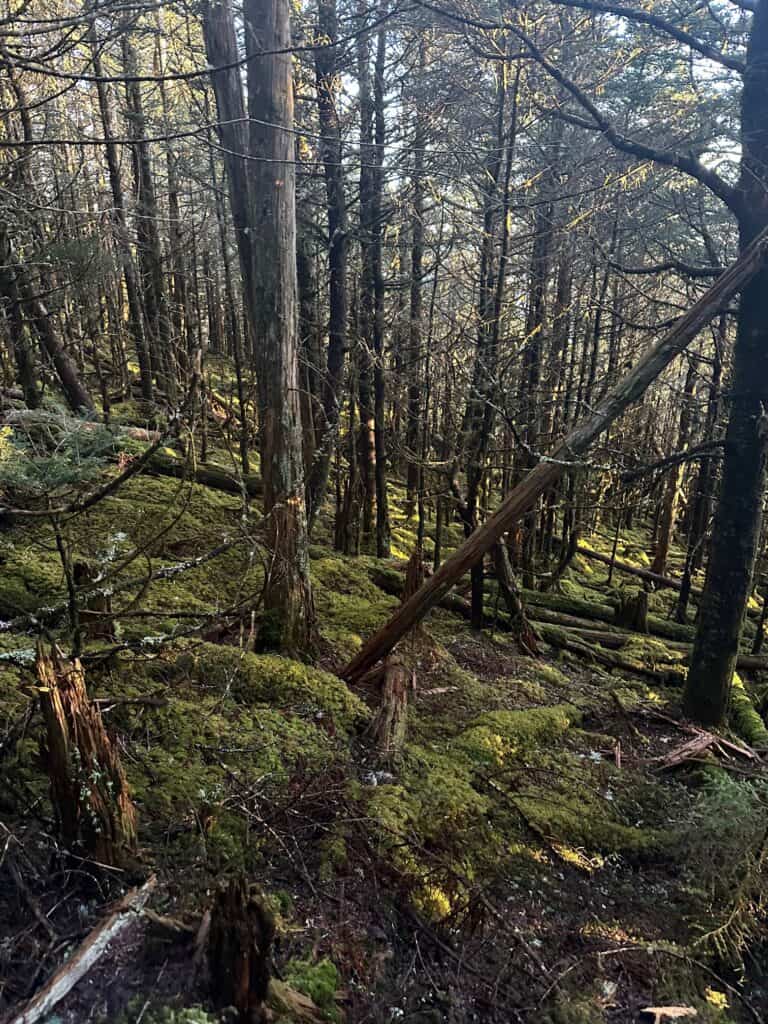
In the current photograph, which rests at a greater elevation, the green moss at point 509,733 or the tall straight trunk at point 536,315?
the tall straight trunk at point 536,315

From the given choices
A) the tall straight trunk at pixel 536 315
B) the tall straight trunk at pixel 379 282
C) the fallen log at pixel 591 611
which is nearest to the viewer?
the tall straight trunk at pixel 379 282

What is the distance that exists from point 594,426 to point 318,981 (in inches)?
154

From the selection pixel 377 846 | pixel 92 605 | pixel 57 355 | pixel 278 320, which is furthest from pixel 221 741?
pixel 57 355

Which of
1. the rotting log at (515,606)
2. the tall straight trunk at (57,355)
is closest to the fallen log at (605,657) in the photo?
the rotting log at (515,606)

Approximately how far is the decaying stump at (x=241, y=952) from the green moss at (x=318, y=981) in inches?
13.0

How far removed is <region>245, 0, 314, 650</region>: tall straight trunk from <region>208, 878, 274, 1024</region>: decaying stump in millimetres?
2403

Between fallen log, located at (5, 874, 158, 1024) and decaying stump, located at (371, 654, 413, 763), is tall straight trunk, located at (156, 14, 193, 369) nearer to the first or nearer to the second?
decaying stump, located at (371, 654, 413, 763)

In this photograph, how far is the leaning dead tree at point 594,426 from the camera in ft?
14.6

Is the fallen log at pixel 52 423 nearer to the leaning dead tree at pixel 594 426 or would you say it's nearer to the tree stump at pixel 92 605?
the tree stump at pixel 92 605

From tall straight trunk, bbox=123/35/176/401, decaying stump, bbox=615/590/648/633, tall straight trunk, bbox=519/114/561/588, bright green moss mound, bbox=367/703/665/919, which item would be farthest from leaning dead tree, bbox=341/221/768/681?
tall straight trunk, bbox=123/35/176/401

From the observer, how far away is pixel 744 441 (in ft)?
16.0

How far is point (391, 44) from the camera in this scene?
8.84 meters

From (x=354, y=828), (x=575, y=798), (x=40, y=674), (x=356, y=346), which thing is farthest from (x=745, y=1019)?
(x=356, y=346)

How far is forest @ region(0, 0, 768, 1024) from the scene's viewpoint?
241cm
